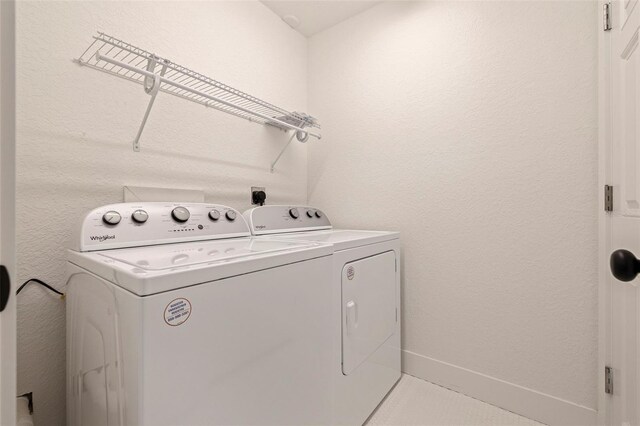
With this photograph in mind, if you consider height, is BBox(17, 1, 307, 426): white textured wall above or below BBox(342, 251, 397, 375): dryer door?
above

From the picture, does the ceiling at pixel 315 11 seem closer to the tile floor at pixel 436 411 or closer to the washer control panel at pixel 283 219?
the washer control panel at pixel 283 219

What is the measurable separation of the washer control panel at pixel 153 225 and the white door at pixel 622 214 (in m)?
1.36

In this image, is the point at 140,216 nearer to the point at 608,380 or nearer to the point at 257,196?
the point at 257,196

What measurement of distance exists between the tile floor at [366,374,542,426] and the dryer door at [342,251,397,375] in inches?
13.6

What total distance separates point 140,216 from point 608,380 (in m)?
2.02

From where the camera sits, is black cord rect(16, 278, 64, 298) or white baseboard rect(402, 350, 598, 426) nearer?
black cord rect(16, 278, 64, 298)

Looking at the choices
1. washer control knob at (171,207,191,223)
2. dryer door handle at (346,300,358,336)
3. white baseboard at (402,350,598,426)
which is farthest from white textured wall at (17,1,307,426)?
white baseboard at (402,350,598,426)

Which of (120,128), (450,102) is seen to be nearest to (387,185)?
(450,102)

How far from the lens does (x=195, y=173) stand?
1533mm

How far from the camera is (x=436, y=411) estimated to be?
4.69 ft

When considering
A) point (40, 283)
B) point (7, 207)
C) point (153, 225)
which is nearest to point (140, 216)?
point (153, 225)

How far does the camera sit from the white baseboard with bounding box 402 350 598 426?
4.23ft

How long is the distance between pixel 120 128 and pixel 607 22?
2.15m

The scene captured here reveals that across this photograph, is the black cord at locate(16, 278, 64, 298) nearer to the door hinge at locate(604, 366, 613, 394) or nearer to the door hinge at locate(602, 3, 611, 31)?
the door hinge at locate(604, 366, 613, 394)
